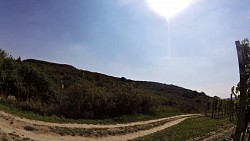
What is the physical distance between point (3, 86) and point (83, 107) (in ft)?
28.9

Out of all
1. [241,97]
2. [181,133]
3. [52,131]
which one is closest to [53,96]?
[52,131]

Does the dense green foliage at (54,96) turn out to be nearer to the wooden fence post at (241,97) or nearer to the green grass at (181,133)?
the green grass at (181,133)

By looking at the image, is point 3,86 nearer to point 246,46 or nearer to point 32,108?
point 32,108

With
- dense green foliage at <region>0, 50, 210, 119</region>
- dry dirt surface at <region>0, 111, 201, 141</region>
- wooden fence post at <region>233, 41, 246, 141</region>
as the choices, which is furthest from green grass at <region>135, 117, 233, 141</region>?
wooden fence post at <region>233, 41, 246, 141</region>

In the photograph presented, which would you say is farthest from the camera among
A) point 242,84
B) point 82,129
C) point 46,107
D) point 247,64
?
point 46,107

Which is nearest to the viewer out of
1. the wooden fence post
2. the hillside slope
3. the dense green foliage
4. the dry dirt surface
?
the wooden fence post

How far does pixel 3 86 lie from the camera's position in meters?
33.7

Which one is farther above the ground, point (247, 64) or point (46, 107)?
point (247, 64)

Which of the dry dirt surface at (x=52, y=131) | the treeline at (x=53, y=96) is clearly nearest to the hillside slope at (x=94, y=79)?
the treeline at (x=53, y=96)

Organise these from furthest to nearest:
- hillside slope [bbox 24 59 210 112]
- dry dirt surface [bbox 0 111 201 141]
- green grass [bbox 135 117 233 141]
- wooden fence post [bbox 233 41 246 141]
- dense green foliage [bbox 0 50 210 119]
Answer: hillside slope [bbox 24 59 210 112], dense green foliage [bbox 0 50 210 119], green grass [bbox 135 117 233 141], dry dirt surface [bbox 0 111 201 141], wooden fence post [bbox 233 41 246 141]

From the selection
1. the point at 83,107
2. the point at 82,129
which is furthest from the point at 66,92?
the point at 82,129

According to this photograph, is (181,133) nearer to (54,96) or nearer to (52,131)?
(52,131)

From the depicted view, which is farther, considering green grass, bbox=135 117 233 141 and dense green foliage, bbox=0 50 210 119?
dense green foliage, bbox=0 50 210 119

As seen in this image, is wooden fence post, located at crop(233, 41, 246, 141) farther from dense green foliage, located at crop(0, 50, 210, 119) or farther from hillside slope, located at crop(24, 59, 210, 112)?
hillside slope, located at crop(24, 59, 210, 112)
